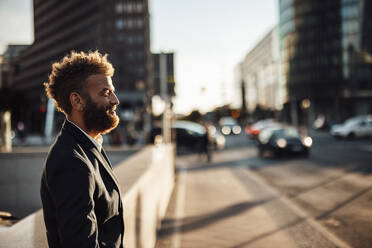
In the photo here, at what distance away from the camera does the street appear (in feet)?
18.2

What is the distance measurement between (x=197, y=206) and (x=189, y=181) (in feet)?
13.4

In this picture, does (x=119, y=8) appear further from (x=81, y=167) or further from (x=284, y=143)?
(x=81, y=167)

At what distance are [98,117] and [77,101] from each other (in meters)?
0.14

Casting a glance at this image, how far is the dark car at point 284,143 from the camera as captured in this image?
60.8ft

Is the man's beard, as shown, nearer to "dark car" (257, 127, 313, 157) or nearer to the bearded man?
the bearded man

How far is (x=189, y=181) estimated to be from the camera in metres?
12.3

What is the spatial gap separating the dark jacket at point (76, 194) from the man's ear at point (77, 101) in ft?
0.33

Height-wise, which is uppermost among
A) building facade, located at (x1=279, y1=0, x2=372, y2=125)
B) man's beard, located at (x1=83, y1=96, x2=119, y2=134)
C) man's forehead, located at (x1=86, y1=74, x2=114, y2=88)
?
building facade, located at (x1=279, y1=0, x2=372, y2=125)

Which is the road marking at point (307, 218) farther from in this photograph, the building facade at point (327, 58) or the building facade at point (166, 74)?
the building facade at point (327, 58)

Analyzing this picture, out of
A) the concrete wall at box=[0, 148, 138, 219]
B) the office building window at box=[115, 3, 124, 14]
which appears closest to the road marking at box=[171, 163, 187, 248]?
the concrete wall at box=[0, 148, 138, 219]

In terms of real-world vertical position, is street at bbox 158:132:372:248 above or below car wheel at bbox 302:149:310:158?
below

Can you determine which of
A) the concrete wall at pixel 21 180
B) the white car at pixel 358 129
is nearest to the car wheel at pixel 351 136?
the white car at pixel 358 129

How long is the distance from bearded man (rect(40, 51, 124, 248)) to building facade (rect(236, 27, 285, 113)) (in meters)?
65.1

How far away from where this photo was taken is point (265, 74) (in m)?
96.7
